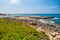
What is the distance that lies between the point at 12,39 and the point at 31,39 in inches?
52.5

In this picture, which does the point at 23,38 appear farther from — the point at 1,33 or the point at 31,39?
the point at 1,33

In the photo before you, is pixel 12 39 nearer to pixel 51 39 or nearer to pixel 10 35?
pixel 10 35

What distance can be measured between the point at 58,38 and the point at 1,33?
4.75m

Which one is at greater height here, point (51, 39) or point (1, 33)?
point (1, 33)

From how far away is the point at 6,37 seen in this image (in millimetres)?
8930

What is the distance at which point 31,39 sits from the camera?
8.83 meters

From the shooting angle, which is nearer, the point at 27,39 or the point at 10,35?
the point at 27,39

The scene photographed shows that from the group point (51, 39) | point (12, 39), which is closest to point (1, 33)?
point (12, 39)

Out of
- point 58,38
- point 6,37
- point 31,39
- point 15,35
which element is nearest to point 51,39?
point 58,38

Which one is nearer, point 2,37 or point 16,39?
point 16,39

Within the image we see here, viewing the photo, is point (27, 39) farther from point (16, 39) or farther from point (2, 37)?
point (2, 37)

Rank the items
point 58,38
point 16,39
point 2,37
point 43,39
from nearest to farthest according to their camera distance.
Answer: point 16,39 < point 2,37 < point 43,39 < point 58,38

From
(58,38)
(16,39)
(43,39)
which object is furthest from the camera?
(58,38)

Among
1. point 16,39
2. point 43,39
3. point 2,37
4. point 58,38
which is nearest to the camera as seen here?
point 16,39
